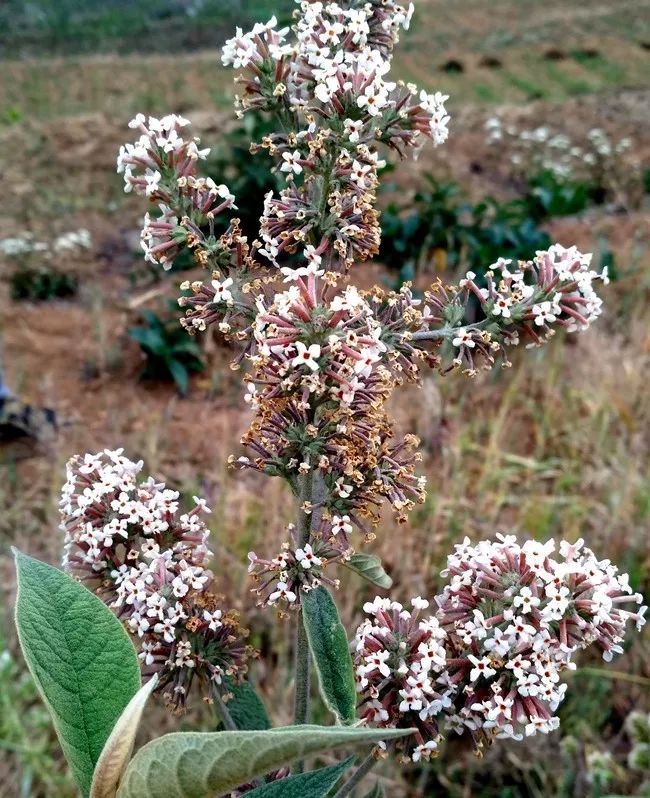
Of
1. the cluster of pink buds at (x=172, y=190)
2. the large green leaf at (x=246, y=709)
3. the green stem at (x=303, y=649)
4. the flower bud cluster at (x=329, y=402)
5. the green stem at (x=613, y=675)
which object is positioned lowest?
the green stem at (x=613, y=675)

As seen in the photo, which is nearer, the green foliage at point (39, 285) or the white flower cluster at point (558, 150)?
the green foliage at point (39, 285)

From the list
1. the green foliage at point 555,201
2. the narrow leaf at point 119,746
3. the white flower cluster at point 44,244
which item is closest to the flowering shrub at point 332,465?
the narrow leaf at point 119,746

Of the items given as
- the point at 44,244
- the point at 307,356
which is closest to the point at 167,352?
the point at 44,244

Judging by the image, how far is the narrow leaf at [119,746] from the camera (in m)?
1.00

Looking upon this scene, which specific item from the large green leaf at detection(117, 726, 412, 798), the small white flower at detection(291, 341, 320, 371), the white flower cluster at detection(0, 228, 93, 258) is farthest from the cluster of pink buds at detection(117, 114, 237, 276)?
the white flower cluster at detection(0, 228, 93, 258)

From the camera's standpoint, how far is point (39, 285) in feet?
19.2

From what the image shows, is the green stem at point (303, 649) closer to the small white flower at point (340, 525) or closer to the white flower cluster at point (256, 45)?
the small white flower at point (340, 525)

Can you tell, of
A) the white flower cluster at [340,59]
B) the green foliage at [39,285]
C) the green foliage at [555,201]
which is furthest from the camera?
the green foliage at [555,201]

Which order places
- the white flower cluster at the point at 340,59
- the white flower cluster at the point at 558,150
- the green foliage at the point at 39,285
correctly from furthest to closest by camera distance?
1. the white flower cluster at the point at 558,150
2. the green foliage at the point at 39,285
3. the white flower cluster at the point at 340,59

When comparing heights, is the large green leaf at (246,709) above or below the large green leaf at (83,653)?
below

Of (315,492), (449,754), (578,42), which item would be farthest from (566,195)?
(578,42)

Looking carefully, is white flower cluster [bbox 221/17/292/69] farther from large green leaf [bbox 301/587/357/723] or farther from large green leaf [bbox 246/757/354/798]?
large green leaf [bbox 246/757/354/798]

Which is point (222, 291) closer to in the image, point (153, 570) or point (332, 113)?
point (332, 113)

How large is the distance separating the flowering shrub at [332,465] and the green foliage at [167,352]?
3506 millimetres
